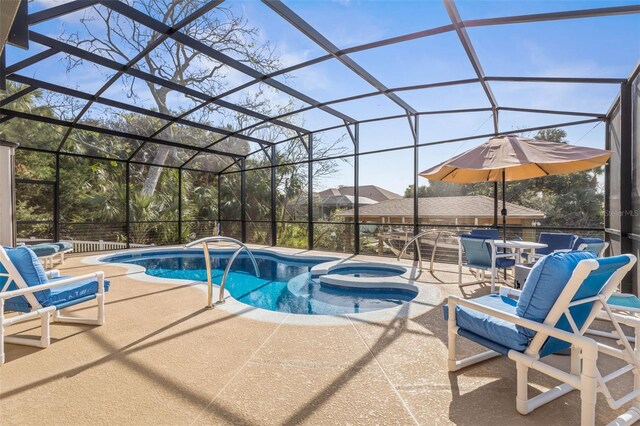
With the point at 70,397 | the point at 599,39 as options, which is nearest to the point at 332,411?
the point at 70,397

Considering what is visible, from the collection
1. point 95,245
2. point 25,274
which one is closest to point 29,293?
point 25,274

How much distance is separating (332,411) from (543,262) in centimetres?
158

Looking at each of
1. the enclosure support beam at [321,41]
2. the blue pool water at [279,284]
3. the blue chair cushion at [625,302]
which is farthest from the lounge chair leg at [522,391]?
the enclosure support beam at [321,41]

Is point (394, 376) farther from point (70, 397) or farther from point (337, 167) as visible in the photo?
point (337, 167)

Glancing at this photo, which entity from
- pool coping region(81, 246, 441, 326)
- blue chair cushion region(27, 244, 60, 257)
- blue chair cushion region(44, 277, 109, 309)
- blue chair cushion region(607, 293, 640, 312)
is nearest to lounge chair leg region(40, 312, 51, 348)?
blue chair cushion region(44, 277, 109, 309)

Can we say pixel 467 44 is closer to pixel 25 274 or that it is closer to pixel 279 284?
pixel 279 284

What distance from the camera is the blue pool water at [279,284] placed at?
4.88 meters

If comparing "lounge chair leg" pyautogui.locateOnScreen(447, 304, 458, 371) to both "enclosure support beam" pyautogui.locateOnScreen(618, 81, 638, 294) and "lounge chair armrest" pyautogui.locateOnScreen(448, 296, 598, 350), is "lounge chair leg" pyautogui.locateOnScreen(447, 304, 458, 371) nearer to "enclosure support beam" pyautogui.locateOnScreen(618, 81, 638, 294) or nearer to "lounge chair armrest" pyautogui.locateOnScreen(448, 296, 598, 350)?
"lounge chair armrest" pyautogui.locateOnScreen(448, 296, 598, 350)

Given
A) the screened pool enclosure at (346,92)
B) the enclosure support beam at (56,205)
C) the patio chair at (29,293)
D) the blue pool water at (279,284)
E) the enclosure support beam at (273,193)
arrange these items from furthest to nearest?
1. the enclosure support beam at (273,193)
2. the enclosure support beam at (56,205)
3. the blue pool water at (279,284)
4. the screened pool enclosure at (346,92)
5. the patio chair at (29,293)

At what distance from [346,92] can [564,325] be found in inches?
222

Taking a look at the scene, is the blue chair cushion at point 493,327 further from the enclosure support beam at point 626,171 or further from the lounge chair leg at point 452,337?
the enclosure support beam at point 626,171

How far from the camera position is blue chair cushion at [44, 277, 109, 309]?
3.01 metres

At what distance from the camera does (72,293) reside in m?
3.16

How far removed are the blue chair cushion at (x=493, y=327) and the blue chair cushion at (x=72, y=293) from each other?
3.56m
